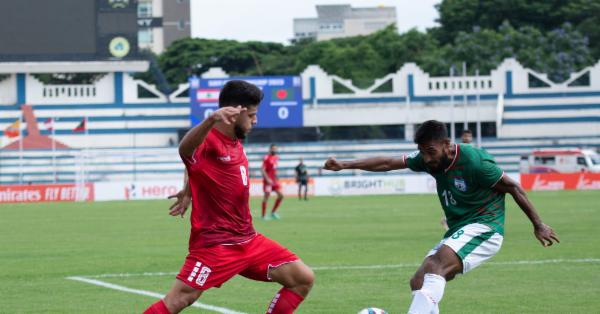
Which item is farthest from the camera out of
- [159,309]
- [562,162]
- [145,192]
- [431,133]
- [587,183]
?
[562,162]

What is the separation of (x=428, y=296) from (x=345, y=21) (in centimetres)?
17962

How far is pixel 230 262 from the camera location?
8.46 meters

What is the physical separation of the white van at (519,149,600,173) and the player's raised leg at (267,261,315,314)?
183ft

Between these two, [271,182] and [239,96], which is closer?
[239,96]

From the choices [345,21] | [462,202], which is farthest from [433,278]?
[345,21]

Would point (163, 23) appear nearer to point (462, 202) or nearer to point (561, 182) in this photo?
point (561, 182)

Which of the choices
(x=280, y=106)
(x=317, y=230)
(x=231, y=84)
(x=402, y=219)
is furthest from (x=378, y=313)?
(x=280, y=106)

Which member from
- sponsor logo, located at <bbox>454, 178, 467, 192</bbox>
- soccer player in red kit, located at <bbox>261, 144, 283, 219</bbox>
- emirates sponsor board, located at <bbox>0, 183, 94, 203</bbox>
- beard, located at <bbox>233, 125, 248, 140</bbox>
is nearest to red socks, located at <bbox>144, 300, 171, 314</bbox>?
beard, located at <bbox>233, 125, 248, 140</bbox>

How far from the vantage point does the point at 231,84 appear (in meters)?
8.40

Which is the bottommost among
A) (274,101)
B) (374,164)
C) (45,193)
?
(45,193)

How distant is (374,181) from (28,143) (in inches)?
984

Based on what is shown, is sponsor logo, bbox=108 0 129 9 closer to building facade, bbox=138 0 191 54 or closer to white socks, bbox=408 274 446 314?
white socks, bbox=408 274 446 314

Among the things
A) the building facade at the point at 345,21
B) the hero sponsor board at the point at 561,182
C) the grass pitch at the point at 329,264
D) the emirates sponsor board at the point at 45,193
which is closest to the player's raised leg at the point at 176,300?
the grass pitch at the point at 329,264

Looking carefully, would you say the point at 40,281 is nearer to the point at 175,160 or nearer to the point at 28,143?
the point at 175,160
